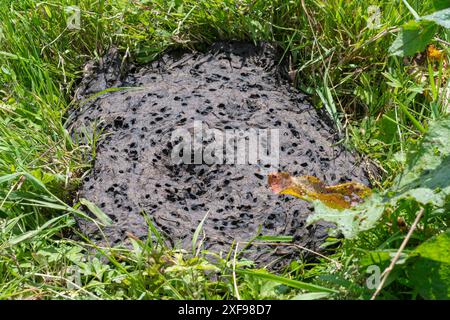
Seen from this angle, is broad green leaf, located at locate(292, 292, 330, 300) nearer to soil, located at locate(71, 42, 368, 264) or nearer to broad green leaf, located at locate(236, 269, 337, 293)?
broad green leaf, located at locate(236, 269, 337, 293)

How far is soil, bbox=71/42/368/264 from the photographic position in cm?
261

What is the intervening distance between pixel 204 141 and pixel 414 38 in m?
0.94

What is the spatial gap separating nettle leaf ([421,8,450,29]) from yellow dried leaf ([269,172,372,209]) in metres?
0.61

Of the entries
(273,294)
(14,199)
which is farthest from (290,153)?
(14,199)

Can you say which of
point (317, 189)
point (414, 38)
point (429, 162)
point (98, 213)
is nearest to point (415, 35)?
point (414, 38)

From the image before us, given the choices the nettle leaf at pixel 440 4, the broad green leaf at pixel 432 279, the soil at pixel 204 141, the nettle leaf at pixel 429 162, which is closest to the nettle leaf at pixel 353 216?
the nettle leaf at pixel 429 162

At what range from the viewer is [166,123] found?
293 cm

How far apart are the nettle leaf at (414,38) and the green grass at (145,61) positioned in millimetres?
379

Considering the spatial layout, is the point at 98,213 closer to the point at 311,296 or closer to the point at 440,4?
the point at 311,296

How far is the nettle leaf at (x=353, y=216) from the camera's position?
2125 millimetres

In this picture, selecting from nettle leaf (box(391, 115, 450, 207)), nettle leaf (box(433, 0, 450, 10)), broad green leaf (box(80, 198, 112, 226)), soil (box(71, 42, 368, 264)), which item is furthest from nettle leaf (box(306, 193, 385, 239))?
broad green leaf (box(80, 198, 112, 226))

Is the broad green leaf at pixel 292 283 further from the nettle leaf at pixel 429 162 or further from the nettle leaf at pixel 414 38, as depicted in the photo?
the nettle leaf at pixel 414 38

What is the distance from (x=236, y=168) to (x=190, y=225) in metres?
0.32
